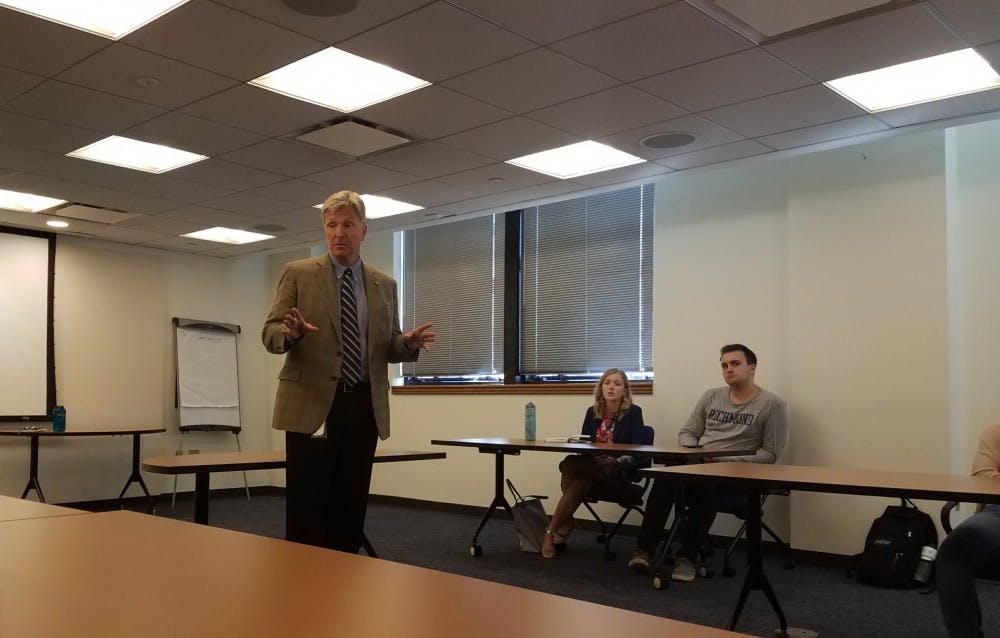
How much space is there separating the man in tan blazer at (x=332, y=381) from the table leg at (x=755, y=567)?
60.2 inches

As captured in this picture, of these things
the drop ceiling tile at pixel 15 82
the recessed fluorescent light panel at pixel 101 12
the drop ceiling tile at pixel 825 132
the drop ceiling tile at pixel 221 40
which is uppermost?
the recessed fluorescent light panel at pixel 101 12

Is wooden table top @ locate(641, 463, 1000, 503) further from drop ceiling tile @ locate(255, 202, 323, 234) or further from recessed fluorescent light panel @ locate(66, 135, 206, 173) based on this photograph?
drop ceiling tile @ locate(255, 202, 323, 234)

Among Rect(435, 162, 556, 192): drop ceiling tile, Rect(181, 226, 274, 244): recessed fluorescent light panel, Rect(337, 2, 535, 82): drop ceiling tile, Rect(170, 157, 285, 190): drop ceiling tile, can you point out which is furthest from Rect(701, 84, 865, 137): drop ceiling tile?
Rect(181, 226, 274, 244): recessed fluorescent light panel

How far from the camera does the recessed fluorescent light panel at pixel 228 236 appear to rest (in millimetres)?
7344

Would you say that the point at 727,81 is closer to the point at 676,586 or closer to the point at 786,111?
the point at 786,111

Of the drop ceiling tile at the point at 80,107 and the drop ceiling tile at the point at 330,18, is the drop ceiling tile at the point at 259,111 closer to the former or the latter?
the drop ceiling tile at the point at 80,107

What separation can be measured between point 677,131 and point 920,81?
3.93ft

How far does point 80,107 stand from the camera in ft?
13.7

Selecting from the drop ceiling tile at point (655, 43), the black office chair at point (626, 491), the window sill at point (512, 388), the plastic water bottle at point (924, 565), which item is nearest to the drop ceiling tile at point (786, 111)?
the drop ceiling tile at point (655, 43)

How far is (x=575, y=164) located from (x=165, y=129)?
245cm

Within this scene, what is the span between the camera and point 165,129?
14.8 feet

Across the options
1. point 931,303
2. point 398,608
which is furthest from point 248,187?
point 398,608

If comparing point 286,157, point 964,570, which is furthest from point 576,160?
point 964,570

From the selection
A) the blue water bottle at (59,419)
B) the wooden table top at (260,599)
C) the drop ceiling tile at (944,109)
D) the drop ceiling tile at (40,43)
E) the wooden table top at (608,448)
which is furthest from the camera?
the blue water bottle at (59,419)
